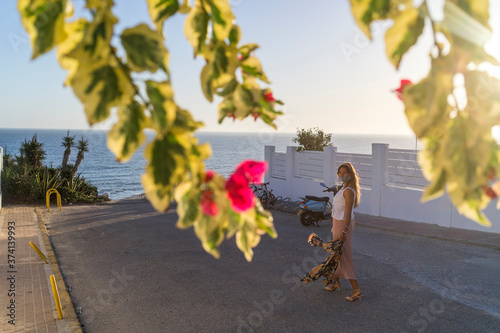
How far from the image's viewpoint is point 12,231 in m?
12.4

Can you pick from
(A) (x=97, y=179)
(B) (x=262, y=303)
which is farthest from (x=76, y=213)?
(A) (x=97, y=179)

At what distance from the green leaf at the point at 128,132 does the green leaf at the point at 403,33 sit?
0.48m

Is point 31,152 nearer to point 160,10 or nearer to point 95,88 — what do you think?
point 160,10

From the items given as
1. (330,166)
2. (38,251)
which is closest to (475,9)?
(38,251)

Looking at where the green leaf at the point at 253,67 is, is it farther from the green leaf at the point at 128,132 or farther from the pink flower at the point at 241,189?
the green leaf at the point at 128,132

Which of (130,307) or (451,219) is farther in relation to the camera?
(451,219)

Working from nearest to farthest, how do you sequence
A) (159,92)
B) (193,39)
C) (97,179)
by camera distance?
1. (159,92)
2. (193,39)
3. (97,179)

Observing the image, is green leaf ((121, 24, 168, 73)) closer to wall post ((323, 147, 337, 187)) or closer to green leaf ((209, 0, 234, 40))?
green leaf ((209, 0, 234, 40))

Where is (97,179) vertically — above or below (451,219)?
below

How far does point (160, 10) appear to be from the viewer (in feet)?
3.65

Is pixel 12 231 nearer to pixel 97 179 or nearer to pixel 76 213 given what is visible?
pixel 76 213

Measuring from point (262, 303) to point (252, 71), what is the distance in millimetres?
6385

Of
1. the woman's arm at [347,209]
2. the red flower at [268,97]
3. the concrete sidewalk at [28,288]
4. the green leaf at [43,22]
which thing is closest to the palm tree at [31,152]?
the concrete sidewalk at [28,288]

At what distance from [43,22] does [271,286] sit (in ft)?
24.6
